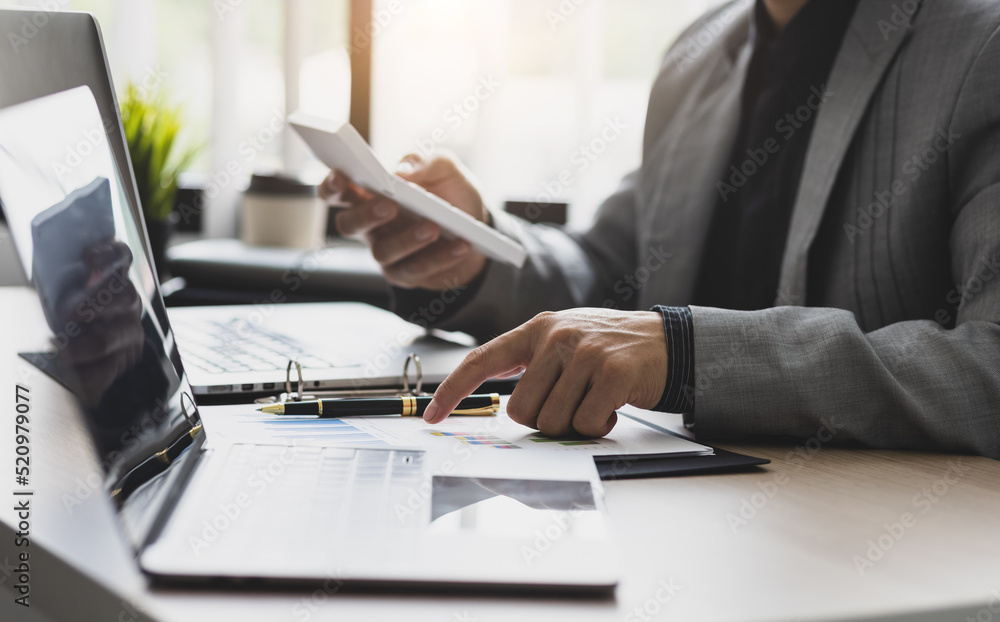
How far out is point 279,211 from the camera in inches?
96.7

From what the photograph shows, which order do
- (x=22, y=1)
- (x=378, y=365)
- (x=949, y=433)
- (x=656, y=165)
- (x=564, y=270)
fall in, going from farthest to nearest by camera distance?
(x=22, y=1), (x=656, y=165), (x=564, y=270), (x=378, y=365), (x=949, y=433)

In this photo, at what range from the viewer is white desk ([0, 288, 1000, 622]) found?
36 centimetres

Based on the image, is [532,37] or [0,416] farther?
[532,37]

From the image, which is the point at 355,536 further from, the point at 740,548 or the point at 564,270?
the point at 564,270

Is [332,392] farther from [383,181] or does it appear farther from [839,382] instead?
[839,382]

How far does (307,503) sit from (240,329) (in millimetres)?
615

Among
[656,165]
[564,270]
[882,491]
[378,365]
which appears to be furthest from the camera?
[656,165]

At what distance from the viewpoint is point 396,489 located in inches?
19.0

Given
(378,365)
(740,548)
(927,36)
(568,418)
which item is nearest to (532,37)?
(927,36)

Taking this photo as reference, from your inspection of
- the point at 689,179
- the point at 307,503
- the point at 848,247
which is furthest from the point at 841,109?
the point at 307,503

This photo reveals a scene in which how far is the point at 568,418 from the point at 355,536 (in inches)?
10.5

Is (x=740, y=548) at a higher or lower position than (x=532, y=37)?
lower

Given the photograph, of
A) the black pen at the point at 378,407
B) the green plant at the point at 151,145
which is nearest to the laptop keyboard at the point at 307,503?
the black pen at the point at 378,407

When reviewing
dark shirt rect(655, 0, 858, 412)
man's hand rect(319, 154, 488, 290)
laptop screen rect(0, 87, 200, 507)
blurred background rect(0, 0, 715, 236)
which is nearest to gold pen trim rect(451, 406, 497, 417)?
laptop screen rect(0, 87, 200, 507)
